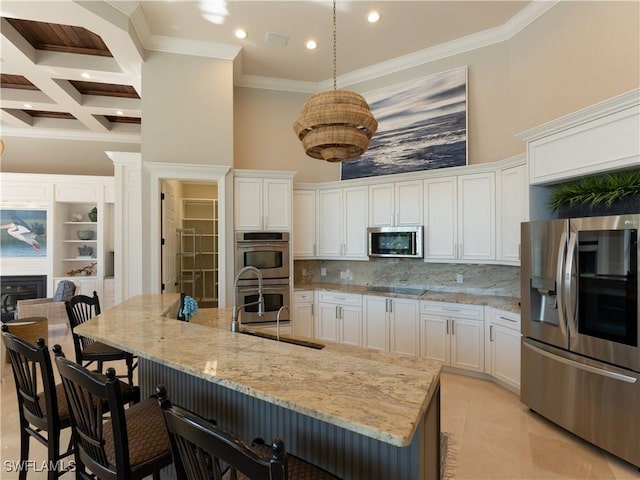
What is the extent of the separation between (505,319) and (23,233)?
7.96m

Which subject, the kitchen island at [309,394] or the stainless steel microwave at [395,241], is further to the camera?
the stainless steel microwave at [395,241]

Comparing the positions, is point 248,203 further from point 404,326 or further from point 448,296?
point 448,296

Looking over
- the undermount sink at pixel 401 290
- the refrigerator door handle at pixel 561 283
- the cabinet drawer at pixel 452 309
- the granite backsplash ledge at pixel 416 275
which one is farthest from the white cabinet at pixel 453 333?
the refrigerator door handle at pixel 561 283

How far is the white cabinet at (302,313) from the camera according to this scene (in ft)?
16.0

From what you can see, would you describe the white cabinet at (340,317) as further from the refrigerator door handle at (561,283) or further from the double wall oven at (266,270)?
the refrigerator door handle at (561,283)

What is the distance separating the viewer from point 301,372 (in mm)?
1295

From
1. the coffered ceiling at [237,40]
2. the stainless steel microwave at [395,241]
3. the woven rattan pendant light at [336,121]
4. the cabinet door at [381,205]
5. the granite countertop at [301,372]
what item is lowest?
the granite countertop at [301,372]

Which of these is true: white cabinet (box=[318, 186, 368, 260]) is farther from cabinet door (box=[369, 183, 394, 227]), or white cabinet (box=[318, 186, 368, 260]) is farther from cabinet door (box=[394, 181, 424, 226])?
cabinet door (box=[394, 181, 424, 226])

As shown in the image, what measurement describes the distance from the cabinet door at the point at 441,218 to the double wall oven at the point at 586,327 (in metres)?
1.22

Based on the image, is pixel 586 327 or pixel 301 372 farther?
pixel 586 327

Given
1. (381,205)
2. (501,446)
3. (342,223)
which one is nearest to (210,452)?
(501,446)

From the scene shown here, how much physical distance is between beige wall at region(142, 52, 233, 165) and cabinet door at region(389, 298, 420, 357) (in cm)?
300

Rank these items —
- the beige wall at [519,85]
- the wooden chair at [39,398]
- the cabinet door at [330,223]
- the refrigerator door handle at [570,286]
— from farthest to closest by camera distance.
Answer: the cabinet door at [330,223]
the beige wall at [519,85]
the refrigerator door handle at [570,286]
the wooden chair at [39,398]

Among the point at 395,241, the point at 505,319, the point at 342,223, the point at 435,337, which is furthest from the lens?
the point at 342,223
